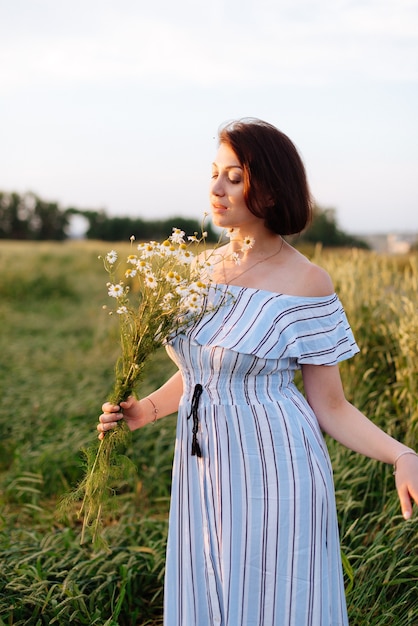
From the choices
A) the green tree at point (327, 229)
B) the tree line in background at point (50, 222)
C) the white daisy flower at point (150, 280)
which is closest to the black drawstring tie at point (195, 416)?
the white daisy flower at point (150, 280)

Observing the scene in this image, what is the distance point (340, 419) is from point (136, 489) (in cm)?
239

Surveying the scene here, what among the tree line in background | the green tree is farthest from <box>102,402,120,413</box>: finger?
the tree line in background

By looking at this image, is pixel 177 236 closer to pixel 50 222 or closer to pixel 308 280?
pixel 308 280

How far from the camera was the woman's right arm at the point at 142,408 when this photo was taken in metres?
1.84

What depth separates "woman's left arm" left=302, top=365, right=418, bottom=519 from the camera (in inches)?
69.5

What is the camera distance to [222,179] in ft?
6.03

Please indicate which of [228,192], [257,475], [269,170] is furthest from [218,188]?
[257,475]

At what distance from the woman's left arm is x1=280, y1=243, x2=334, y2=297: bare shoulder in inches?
7.9

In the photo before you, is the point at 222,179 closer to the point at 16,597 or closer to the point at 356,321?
the point at 16,597

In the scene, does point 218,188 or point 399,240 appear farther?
point 399,240

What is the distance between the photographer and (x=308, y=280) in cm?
181

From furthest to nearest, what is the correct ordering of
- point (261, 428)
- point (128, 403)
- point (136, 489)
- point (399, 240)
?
point (399, 240) → point (136, 489) → point (128, 403) → point (261, 428)

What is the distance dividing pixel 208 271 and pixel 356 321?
8.98ft

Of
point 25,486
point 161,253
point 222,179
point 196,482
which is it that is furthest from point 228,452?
point 25,486
